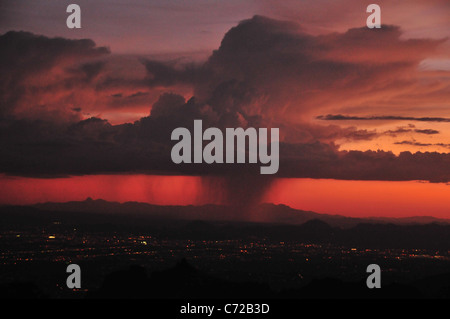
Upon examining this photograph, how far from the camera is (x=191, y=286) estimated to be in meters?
97.8

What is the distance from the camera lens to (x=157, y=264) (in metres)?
188

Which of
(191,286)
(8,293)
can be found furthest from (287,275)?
(8,293)

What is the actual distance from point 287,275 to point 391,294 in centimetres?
7553

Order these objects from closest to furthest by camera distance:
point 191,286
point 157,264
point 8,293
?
1. point 8,293
2. point 191,286
3. point 157,264

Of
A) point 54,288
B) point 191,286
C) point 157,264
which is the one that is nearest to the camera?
point 191,286

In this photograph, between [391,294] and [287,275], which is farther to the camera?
[287,275]
